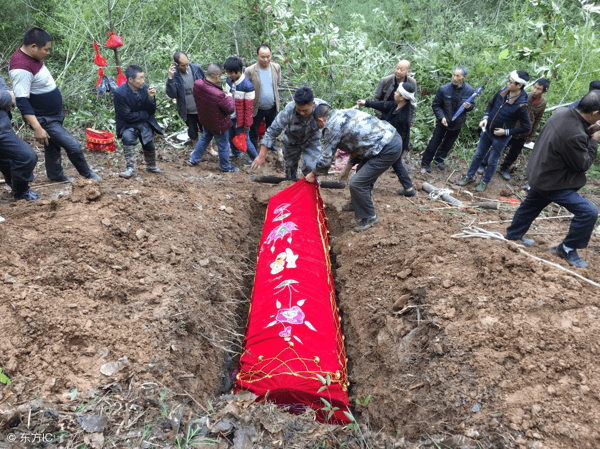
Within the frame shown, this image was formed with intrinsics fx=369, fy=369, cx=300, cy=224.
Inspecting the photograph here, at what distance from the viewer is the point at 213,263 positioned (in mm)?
3617

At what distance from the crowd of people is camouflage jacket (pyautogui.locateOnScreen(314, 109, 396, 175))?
0.01 metres

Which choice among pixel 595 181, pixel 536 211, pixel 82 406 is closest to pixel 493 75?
pixel 595 181

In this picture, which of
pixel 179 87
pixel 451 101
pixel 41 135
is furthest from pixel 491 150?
pixel 41 135

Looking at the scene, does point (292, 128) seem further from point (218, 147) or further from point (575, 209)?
point (575, 209)

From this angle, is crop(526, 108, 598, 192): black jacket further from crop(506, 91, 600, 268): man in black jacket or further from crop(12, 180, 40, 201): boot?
crop(12, 180, 40, 201): boot

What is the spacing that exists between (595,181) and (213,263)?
608cm

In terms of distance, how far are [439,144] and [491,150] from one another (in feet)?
2.55

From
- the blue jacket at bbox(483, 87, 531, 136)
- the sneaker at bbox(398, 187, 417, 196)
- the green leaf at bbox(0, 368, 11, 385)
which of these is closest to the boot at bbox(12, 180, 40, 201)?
the green leaf at bbox(0, 368, 11, 385)

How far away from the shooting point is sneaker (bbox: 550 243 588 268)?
313cm

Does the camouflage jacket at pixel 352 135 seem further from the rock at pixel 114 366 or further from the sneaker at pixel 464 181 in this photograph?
the rock at pixel 114 366

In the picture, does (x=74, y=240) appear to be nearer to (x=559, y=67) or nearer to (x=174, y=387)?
(x=174, y=387)

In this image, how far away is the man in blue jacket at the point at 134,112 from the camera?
4289 millimetres

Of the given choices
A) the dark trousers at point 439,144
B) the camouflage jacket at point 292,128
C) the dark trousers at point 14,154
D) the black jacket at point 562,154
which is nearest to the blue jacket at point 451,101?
the dark trousers at point 439,144

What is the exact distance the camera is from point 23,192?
3826 millimetres
